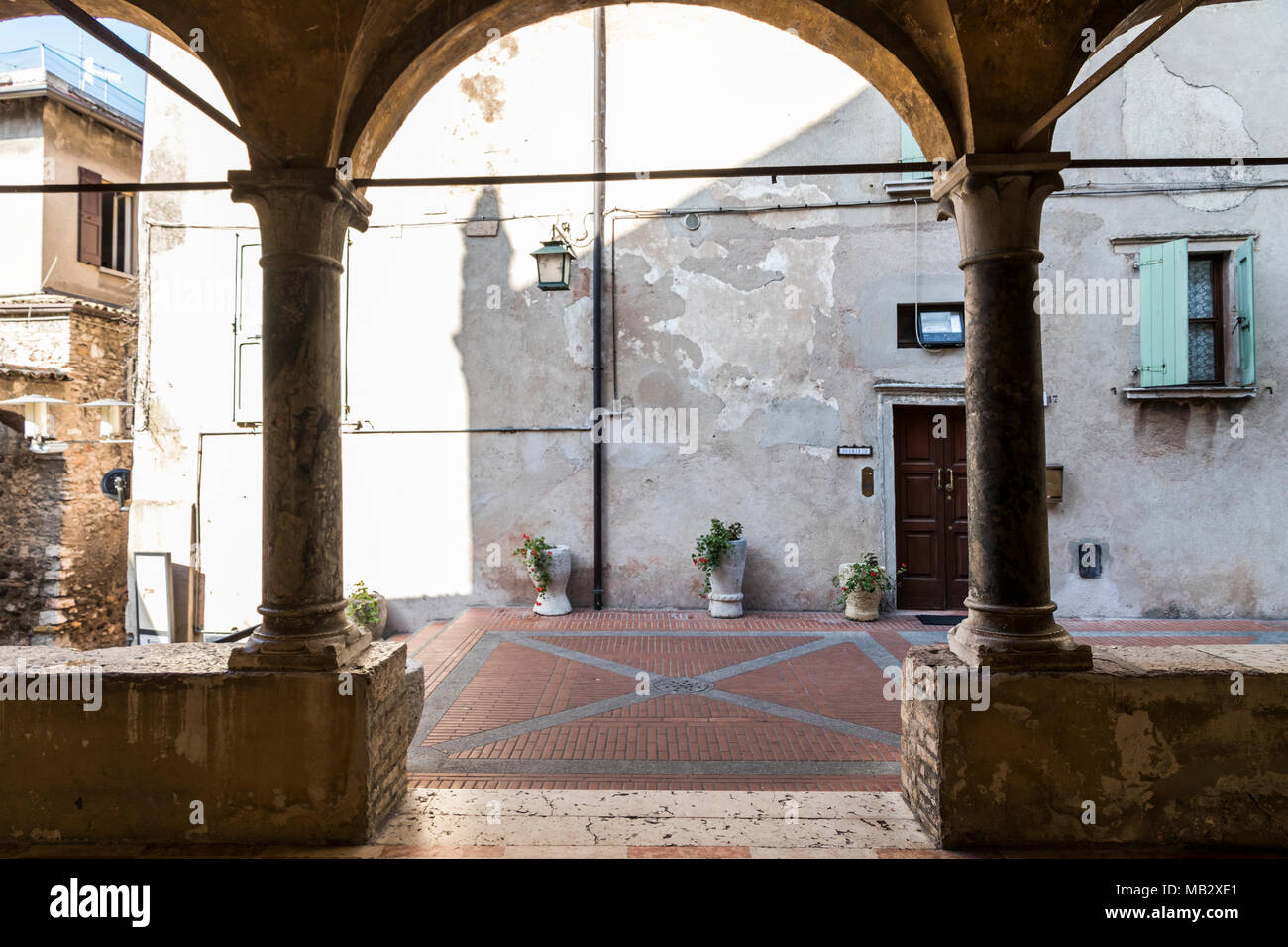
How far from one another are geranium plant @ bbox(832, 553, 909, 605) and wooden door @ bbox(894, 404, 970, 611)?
277 millimetres

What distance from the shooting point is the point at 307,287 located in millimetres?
3453

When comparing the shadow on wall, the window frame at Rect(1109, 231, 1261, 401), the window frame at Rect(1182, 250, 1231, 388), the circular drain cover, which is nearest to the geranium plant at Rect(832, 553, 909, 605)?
the shadow on wall

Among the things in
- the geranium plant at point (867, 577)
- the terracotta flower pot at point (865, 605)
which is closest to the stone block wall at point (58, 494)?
the geranium plant at point (867, 577)

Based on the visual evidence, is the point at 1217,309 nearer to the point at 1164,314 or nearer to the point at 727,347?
the point at 1164,314

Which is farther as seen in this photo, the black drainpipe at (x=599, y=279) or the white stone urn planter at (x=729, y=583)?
the black drainpipe at (x=599, y=279)

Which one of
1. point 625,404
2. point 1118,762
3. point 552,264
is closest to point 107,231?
point 552,264

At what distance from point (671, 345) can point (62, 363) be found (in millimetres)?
10465

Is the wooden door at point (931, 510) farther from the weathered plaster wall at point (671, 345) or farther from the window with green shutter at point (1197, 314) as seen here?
the window with green shutter at point (1197, 314)

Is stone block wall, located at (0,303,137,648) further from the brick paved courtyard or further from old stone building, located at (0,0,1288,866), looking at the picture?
the brick paved courtyard

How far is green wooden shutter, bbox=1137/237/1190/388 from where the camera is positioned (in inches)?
353

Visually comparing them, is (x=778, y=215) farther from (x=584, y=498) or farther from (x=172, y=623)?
(x=172, y=623)

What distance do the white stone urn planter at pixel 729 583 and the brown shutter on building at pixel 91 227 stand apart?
14.0m

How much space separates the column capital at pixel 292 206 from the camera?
340 centimetres
